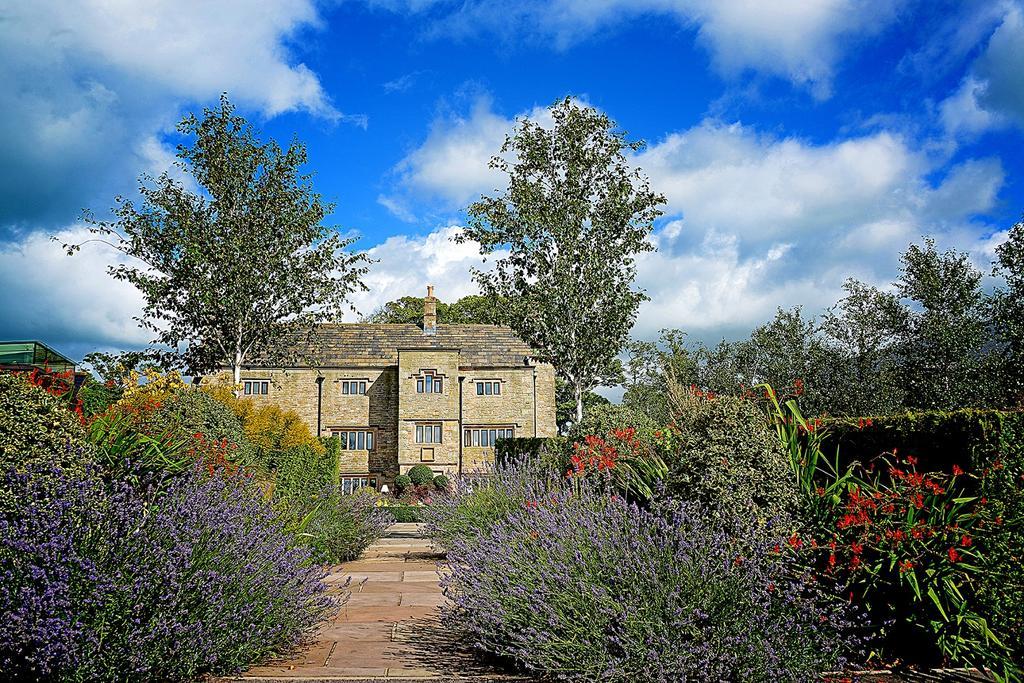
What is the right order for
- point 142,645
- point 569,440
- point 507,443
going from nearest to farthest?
1. point 142,645
2. point 569,440
3. point 507,443

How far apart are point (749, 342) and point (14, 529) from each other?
39.5 metres

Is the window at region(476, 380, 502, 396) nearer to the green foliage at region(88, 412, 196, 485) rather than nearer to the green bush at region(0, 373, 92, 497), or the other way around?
the green foliage at region(88, 412, 196, 485)

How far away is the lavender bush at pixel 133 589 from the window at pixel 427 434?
2920 centimetres

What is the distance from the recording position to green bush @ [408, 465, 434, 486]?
3312 centimetres

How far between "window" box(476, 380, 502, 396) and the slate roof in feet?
2.68

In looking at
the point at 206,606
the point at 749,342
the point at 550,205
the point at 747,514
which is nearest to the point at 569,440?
the point at 550,205

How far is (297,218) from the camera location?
23.0 metres

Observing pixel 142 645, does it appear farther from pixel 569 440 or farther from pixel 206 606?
pixel 569 440

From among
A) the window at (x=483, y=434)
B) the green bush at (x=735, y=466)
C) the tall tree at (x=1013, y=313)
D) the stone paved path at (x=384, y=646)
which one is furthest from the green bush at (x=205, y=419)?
the window at (x=483, y=434)

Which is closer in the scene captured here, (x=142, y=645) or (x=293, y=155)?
(x=142, y=645)

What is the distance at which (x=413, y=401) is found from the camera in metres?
34.5

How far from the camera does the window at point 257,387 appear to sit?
115 feet

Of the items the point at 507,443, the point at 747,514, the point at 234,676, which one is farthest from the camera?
the point at 507,443

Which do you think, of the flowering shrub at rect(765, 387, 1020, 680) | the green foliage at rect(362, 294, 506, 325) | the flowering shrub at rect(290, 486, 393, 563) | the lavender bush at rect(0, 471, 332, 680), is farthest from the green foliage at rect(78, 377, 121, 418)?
the green foliage at rect(362, 294, 506, 325)
